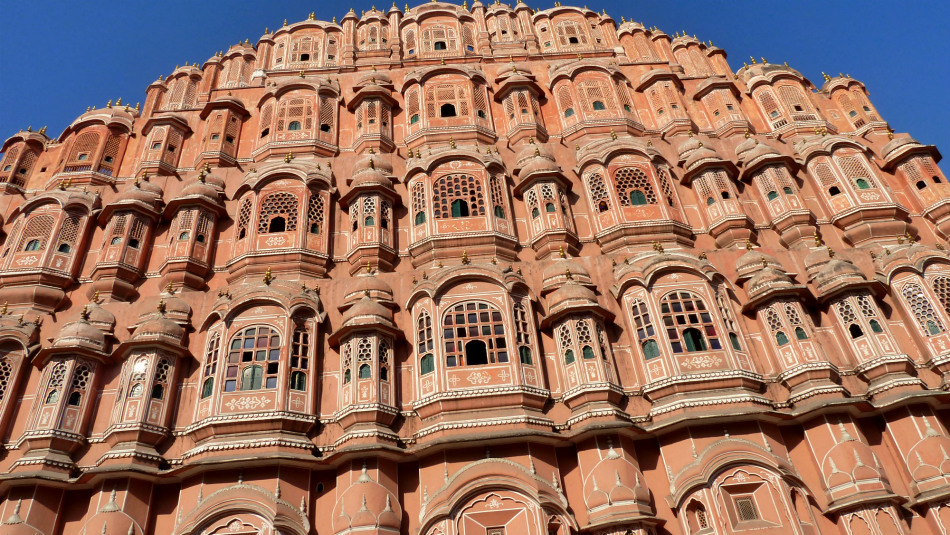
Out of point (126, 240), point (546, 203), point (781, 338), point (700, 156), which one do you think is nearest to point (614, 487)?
point (781, 338)

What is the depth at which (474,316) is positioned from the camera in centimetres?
1711

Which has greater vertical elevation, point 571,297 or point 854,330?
point 571,297

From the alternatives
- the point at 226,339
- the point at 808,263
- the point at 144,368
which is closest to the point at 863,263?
the point at 808,263

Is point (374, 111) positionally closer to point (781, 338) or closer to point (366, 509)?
point (366, 509)

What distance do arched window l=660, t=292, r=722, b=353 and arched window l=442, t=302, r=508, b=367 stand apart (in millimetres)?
4278

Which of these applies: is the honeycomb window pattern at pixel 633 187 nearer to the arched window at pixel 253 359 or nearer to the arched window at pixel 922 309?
the arched window at pixel 922 309

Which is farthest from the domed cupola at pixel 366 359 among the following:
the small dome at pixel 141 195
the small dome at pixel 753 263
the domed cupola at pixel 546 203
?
the small dome at pixel 753 263

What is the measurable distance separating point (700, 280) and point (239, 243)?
13515 mm

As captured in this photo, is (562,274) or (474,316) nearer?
(474,316)

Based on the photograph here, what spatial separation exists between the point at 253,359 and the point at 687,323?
1097 cm

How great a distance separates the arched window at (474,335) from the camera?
16406 mm

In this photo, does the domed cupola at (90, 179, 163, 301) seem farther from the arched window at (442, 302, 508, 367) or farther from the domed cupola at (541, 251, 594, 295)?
the domed cupola at (541, 251, 594, 295)

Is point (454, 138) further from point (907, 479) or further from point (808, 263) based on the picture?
point (907, 479)

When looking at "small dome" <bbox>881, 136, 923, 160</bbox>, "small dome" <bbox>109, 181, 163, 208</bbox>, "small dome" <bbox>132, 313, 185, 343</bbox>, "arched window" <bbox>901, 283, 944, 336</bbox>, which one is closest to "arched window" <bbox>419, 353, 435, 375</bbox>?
"small dome" <bbox>132, 313, 185, 343</bbox>
